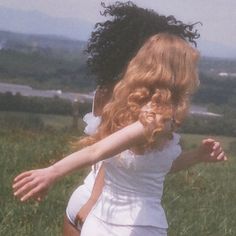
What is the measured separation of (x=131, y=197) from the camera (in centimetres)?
291

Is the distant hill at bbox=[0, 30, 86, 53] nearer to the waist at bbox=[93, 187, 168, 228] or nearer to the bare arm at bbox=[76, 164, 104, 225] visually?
the bare arm at bbox=[76, 164, 104, 225]

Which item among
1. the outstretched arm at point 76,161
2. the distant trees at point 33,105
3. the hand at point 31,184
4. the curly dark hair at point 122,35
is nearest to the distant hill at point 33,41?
the distant trees at point 33,105

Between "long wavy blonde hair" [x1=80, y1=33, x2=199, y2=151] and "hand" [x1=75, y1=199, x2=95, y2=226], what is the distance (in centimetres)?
26

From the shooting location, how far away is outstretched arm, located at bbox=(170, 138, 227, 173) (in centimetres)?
317

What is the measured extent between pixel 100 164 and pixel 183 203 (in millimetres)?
4090

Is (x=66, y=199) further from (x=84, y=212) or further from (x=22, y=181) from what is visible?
(x=22, y=181)

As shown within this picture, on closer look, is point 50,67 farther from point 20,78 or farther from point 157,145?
point 157,145

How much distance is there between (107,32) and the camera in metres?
3.25

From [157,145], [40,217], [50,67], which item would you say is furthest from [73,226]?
[50,67]

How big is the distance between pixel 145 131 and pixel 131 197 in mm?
288

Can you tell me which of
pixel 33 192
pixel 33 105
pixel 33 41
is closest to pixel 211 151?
pixel 33 192

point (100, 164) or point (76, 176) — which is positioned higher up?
point (100, 164)

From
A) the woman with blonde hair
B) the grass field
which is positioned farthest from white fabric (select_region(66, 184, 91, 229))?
the grass field

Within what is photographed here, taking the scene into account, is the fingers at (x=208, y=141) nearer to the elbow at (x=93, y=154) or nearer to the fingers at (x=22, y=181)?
the elbow at (x=93, y=154)
